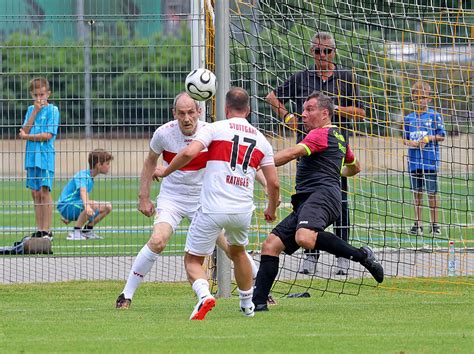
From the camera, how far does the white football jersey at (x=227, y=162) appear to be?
9453mm

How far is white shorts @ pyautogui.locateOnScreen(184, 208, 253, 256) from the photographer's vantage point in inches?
374

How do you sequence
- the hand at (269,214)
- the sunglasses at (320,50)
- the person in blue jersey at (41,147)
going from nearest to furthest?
the hand at (269,214)
the sunglasses at (320,50)
the person in blue jersey at (41,147)

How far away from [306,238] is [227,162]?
113 cm

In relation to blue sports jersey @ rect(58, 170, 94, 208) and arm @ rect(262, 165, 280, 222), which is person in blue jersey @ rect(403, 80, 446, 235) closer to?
arm @ rect(262, 165, 280, 222)

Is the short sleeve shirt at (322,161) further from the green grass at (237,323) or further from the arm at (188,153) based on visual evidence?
the arm at (188,153)

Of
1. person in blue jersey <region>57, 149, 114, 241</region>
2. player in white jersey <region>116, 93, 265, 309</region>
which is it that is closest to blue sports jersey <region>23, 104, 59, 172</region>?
person in blue jersey <region>57, 149, 114, 241</region>

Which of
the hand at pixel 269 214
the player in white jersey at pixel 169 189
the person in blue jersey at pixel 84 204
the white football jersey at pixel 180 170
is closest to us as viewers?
the hand at pixel 269 214

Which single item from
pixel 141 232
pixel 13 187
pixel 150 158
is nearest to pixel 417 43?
pixel 150 158

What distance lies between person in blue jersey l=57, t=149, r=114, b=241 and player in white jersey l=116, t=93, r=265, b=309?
4.03 metres

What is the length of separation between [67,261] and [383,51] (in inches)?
174

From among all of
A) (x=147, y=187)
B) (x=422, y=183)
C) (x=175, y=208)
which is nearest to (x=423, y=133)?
(x=422, y=183)

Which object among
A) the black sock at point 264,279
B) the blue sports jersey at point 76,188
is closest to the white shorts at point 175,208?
the black sock at point 264,279

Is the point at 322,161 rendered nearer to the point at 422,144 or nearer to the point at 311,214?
the point at 311,214

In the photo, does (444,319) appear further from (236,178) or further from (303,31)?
(303,31)
